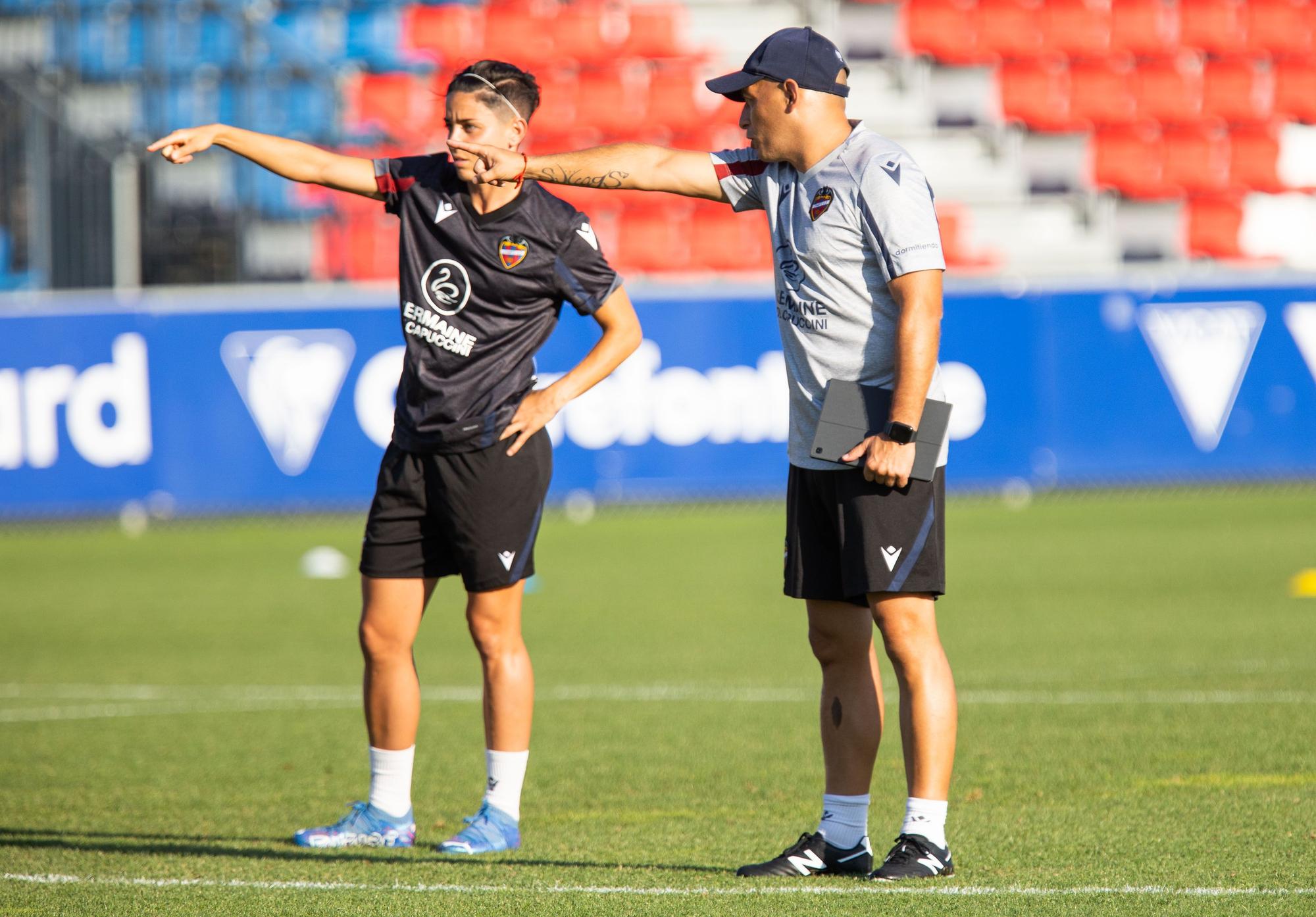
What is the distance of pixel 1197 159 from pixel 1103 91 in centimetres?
141

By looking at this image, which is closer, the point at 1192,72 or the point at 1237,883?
the point at 1237,883

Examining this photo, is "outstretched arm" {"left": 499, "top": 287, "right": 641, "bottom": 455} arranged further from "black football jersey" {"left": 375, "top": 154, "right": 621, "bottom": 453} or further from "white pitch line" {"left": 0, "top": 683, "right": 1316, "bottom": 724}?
"white pitch line" {"left": 0, "top": 683, "right": 1316, "bottom": 724}

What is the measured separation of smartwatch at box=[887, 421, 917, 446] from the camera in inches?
154

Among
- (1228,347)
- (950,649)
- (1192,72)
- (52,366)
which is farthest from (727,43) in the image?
(950,649)

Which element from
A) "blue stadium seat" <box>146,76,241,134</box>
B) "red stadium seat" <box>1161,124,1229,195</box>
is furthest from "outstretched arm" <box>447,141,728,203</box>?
"red stadium seat" <box>1161,124,1229,195</box>

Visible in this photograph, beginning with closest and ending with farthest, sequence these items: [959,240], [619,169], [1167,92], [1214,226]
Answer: [619,169]
[959,240]
[1214,226]
[1167,92]

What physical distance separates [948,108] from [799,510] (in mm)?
17784

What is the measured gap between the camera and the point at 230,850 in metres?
4.63

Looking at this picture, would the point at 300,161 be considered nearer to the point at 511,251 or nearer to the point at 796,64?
the point at 511,251

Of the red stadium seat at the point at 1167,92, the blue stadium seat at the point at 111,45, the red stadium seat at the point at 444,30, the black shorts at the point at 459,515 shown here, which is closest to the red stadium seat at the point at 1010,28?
the red stadium seat at the point at 1167,92

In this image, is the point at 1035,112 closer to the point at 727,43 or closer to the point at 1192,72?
the point at 1192,72

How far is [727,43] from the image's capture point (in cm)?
2102

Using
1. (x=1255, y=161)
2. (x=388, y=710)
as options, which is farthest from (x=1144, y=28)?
(x=388, y=710)

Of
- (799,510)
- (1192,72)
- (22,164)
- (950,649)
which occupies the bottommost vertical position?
(950,649)
